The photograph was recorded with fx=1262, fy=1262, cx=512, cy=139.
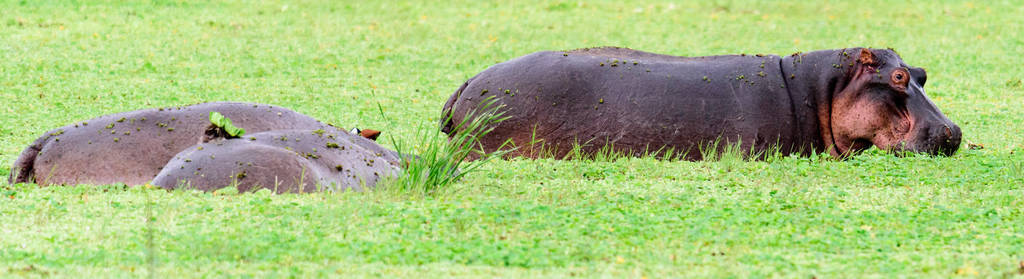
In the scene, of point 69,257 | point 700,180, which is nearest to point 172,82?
point 700,180

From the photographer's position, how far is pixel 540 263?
5273 millimetres

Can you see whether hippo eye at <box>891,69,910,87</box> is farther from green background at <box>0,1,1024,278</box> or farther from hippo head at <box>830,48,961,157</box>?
green background at <box>0,1,1024,278</box>

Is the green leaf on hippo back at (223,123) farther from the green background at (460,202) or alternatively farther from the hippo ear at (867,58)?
the hippo ear at (867,58)

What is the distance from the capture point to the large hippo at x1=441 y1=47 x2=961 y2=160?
917 cm

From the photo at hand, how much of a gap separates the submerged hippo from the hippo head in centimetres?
367

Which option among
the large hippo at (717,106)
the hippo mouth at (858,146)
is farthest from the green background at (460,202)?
the large hippo at (717,106)

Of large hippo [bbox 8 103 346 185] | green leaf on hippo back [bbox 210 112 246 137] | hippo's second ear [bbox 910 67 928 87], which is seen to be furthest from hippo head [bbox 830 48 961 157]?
green leaf on hippo back [bbox 210 112 246 137]

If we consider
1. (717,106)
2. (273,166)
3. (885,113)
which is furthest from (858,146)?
(273,166)

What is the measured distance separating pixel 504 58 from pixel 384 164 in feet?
29.2

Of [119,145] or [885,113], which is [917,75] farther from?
[119,145]

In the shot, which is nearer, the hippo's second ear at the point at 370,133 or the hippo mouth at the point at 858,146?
the hippo's second ear at the point at 370,133

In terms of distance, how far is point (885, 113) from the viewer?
30.1ft

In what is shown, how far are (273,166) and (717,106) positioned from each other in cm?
363

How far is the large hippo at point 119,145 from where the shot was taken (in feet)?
24.6
